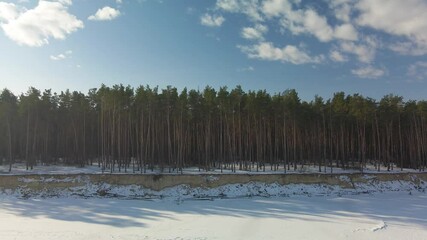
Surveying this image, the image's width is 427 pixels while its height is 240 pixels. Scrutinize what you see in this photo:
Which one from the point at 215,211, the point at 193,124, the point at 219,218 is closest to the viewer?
the point at 219,218

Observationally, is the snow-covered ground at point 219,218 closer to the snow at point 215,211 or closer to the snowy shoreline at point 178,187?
the snow at point 215,211

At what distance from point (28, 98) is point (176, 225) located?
35449mm

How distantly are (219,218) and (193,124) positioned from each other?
31.4 metres

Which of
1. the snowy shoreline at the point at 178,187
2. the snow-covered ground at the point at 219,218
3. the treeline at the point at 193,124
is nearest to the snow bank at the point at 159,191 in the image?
the snowy shoreline at the point at 178,187

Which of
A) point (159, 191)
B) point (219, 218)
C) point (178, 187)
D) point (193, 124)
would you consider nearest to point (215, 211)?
point (219, 218)

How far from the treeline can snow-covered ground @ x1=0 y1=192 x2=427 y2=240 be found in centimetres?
1490

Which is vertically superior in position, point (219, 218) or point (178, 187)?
point (178, 187)

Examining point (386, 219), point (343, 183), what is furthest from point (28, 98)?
point (386, 219)

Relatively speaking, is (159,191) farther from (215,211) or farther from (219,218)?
(219,218)

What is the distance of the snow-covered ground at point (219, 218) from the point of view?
16953 millimetres

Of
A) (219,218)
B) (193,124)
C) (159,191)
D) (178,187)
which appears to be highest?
(193,124)

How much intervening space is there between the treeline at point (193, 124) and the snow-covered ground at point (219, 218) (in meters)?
14.9

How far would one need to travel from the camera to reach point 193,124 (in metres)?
52.6

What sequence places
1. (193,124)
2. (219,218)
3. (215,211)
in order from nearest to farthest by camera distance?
(219,218)
(215,211)
(193,124)
